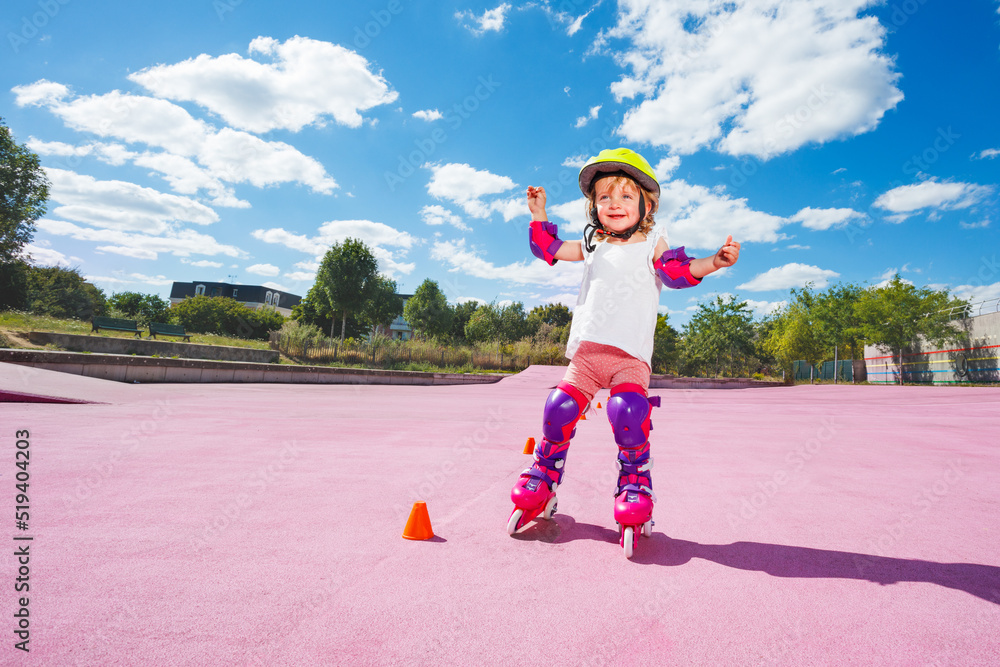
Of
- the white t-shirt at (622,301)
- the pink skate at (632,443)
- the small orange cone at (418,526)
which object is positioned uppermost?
the white t-shirt at (622,301)

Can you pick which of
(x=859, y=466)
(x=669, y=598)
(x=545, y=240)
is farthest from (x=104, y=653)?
(x=859, y=466)

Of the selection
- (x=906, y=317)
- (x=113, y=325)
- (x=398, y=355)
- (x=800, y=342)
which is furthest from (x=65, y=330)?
(x=800, y=342)

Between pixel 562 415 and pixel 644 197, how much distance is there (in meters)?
1.51

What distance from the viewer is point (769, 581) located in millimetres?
1917

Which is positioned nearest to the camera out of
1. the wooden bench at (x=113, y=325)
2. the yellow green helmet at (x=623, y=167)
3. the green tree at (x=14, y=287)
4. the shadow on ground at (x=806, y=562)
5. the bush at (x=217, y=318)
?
the shadow on ground at (x=806, y=562)

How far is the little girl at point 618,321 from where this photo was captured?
2.52 metres

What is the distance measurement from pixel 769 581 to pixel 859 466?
10.6 feet

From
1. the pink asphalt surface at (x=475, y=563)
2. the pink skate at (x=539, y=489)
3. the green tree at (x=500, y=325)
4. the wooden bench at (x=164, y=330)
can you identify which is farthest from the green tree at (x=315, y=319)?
the pink skate at (x=539, y=489)

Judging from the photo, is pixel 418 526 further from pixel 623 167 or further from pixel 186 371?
pixel 186 371

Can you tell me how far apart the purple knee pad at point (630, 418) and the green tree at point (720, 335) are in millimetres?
38950

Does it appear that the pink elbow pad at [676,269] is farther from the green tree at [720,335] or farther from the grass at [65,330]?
the green tree at [720,335]

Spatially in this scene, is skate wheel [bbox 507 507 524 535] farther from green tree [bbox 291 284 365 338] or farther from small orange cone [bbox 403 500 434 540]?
green tree [bbox 291 284 365 338]

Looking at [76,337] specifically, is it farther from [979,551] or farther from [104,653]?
[979,551]

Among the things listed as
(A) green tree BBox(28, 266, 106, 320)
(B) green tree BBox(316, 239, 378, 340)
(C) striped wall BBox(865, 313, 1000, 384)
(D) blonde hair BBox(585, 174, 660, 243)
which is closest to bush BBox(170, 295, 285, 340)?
(A) green tree BBox(28, 266, 106, 320)
